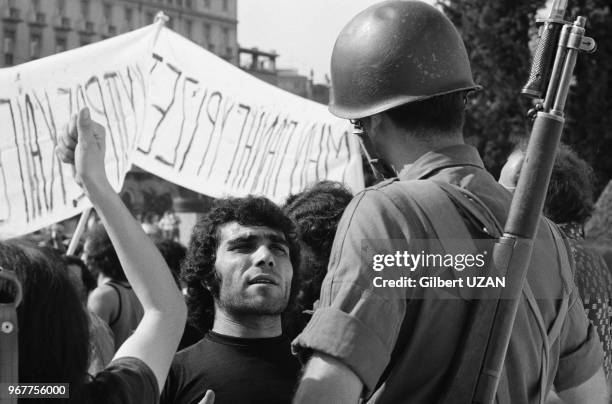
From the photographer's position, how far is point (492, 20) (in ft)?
109

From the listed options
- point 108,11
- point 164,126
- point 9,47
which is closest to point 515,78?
point 164,126

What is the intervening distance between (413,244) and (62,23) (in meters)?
78.2

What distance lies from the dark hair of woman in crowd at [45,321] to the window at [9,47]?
73064mm

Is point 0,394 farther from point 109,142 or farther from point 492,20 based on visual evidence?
point 492,20

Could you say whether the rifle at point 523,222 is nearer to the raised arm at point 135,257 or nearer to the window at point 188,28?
the raised arm at point 135,257

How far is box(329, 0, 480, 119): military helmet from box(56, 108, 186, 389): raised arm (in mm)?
555

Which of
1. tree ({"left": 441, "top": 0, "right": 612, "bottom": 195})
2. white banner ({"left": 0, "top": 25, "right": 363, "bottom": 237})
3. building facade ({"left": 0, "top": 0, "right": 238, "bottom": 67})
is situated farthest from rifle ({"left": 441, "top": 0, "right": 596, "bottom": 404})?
building facade ({"left": 0, "top": 0, "right": 238, "bottom": 67})

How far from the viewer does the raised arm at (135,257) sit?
2568 millimetres

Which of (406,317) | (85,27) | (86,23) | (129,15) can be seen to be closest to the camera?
(406,317)

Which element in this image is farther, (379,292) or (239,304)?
(239,304)

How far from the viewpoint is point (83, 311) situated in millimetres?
2387

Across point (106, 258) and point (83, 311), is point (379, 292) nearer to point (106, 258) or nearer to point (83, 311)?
point (83, 311)

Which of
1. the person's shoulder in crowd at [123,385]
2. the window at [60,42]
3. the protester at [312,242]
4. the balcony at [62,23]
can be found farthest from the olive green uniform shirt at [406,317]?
the window at [60,42]

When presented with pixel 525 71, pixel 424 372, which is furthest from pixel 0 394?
pixel 525 71
